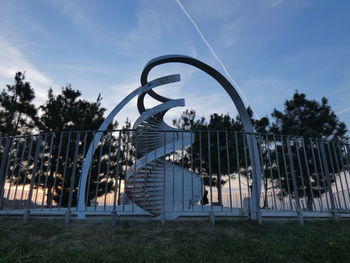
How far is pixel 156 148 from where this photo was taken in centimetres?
709

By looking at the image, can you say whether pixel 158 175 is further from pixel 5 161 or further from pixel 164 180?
pixel 5 161

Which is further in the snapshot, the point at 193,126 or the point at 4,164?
the point at 193,126

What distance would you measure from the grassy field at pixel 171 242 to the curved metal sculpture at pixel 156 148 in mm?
1318

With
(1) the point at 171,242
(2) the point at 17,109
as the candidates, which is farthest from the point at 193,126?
(1) the point at 171,242

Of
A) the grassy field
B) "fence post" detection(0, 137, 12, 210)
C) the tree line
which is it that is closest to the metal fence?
"fence post" detection(0, 137, 12, 210)

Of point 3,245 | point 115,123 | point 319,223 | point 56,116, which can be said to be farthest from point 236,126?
point 3,245

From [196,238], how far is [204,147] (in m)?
13.9

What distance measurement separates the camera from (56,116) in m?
17.2

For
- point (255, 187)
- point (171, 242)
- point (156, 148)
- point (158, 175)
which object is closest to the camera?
point (171, 242)

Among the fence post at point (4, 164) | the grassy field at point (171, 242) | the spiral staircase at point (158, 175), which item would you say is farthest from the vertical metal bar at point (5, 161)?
the spiral staircase at point (158, 175)

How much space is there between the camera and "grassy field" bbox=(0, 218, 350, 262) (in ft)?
9.78

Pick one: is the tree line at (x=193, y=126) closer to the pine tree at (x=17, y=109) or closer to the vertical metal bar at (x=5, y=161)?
the pine tree at (x=17, y=109)

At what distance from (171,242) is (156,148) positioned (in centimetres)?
375

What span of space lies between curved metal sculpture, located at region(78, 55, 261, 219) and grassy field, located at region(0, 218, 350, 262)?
4.32ft
